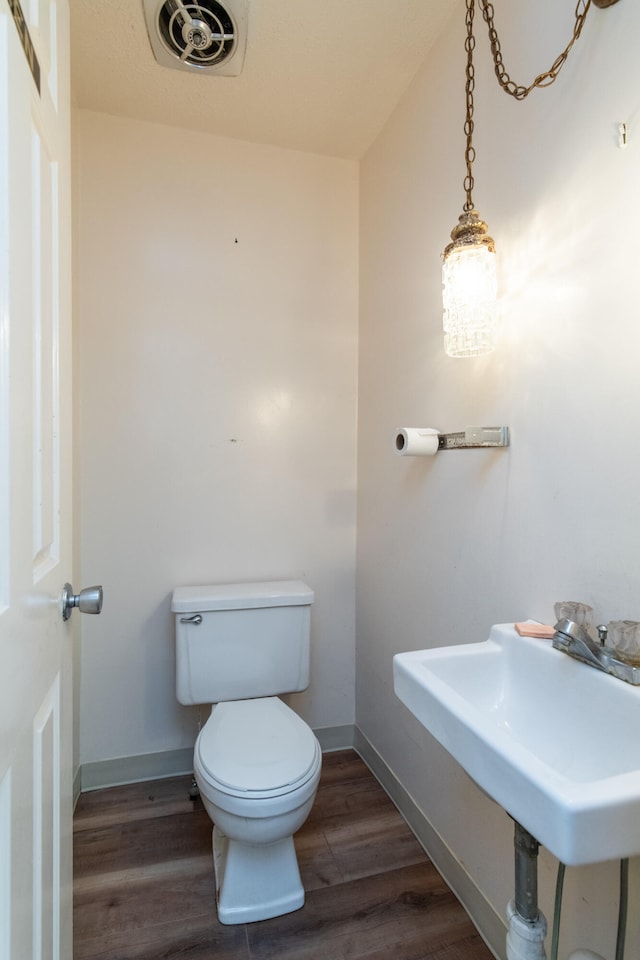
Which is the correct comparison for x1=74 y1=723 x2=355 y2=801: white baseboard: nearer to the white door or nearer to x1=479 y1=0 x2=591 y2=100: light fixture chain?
the white door

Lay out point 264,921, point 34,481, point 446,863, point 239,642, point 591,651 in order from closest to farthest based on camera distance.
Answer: point 34,481 → point 591,651 → point 264,921 → point 446,863 → point 239,642

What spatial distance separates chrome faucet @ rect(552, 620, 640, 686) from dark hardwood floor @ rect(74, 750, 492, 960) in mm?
951

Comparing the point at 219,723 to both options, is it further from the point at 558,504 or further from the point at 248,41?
the point at 248,41

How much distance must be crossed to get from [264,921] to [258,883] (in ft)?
0.28

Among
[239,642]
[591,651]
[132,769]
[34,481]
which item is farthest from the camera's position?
[132,769]

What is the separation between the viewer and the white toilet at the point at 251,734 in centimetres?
120

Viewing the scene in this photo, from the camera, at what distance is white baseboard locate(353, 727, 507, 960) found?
3.85 feet

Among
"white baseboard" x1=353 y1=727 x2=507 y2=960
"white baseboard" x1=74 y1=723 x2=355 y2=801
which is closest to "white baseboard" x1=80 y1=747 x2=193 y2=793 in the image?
"white baseboard" x1=74 y1=723 x2=355 y2=801

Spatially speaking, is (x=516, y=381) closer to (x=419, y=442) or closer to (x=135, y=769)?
(x=419, y=442)

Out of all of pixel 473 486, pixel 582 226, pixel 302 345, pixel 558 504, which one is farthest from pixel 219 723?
pixel 582 226

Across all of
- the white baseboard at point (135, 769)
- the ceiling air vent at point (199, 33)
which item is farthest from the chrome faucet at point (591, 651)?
the ceiling air vent at point (199, 33)

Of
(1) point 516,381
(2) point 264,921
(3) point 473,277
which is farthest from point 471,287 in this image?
(2) point 264,921

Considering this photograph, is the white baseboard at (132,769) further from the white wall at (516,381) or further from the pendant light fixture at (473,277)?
the pendant light fixture at (473,277)

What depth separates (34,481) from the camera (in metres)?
0.68
